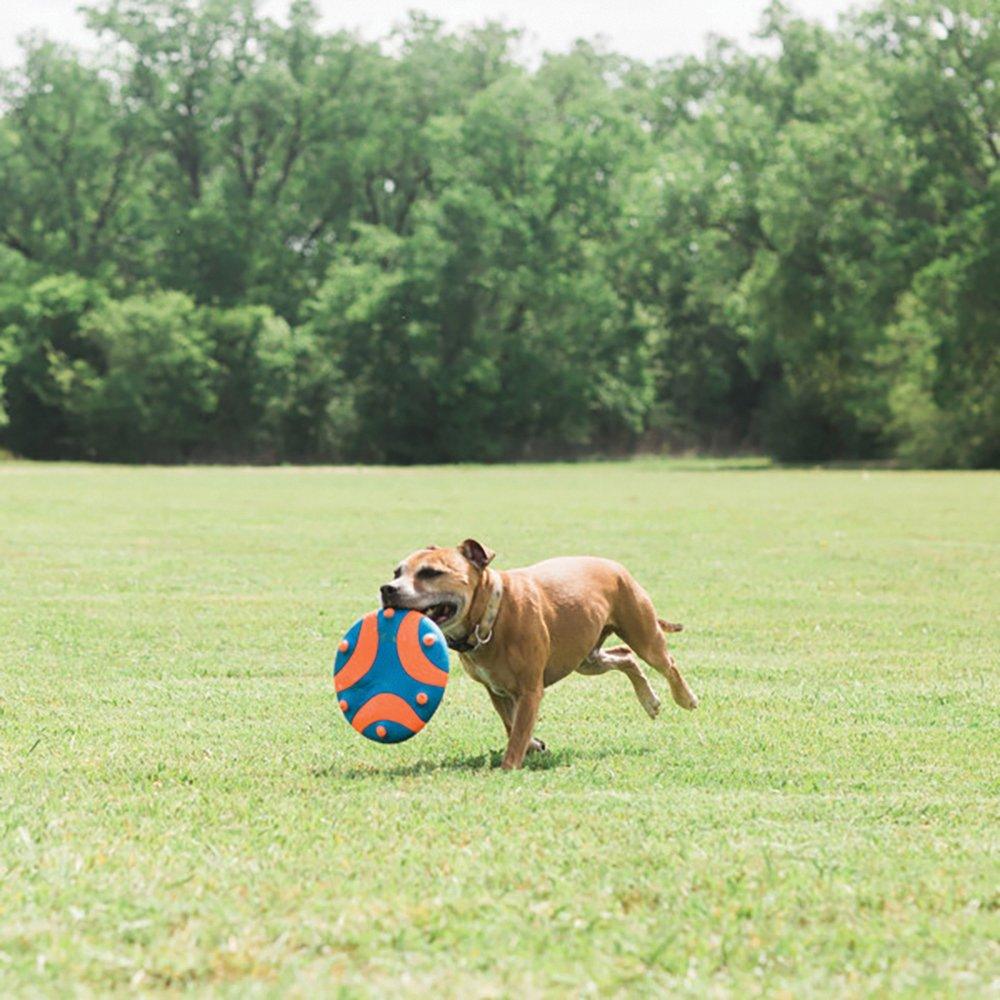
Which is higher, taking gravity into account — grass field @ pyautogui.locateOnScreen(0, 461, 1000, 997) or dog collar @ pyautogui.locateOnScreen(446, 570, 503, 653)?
dog collar @ pyautogui.locateOnScreen(446, 570, 503, 653)

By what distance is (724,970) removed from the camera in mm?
4758

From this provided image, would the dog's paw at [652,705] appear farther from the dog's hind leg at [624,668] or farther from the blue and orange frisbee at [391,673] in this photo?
the blue and orange frisbee at [391,673]

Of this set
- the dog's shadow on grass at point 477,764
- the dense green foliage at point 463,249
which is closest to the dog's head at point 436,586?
the dog's shadow on grass at point 477,764

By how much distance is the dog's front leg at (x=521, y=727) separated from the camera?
316 inches

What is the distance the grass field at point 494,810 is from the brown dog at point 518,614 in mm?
451

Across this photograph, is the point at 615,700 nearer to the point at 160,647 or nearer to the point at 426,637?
the point at 426,637

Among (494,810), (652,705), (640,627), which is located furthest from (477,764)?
(652,705)

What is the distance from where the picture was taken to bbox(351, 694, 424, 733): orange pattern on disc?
7.92m

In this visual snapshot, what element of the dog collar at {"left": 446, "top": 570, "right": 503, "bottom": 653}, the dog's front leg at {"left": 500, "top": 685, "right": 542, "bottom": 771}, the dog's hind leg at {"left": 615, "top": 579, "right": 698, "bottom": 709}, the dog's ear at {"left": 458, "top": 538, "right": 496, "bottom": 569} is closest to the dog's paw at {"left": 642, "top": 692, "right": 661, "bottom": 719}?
the dog's hind leg at {"left": 615, "top": 579, "right": 698, "bottom": 709}

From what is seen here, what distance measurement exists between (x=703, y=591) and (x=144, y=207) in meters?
60.9

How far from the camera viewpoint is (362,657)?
8.00 m

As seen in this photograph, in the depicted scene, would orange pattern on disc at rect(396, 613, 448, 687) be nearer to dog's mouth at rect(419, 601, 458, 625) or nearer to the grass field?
dog's mouth at rect(419, 601, 458, 625)

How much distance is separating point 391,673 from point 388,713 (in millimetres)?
223

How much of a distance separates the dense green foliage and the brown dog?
54610 mm
